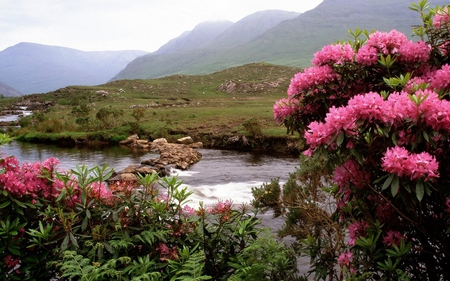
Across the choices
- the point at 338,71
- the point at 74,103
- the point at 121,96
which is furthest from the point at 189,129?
the point at 121,96

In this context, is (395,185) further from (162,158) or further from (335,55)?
(162,158)

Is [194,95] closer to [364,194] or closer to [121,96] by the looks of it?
[121,96]

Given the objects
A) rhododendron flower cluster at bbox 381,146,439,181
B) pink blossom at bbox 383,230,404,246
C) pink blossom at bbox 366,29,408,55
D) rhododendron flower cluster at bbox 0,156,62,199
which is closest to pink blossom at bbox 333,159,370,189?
pink blossom at bbox 383,230,404,246

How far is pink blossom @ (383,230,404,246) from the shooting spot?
4.45 m

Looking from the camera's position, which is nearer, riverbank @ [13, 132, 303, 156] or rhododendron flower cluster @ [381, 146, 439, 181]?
rhododendron flower cluster @ [381, 146, 439, 181]

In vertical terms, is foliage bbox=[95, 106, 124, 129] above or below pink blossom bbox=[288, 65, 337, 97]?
below

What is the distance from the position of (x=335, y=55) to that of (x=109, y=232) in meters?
3.93

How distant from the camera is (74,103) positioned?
236 feet

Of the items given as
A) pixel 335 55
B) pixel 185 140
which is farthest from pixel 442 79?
pixel 185 140

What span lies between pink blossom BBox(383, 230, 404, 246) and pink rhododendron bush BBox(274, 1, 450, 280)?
0.01 metres

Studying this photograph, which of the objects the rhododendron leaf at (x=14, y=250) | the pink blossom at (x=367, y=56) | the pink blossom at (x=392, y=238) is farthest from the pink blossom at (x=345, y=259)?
the rhododendron leaf at (x=14, y=250)

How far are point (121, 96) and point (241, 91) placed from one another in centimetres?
2941

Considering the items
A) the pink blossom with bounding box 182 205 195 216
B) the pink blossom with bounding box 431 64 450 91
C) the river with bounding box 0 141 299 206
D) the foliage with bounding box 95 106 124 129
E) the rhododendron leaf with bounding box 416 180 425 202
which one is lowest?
the river with bounding box 0 141 299 206

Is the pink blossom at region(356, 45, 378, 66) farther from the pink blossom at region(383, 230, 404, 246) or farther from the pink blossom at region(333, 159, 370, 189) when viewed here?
the pink blossom at region(383, 230, 404, 246)
